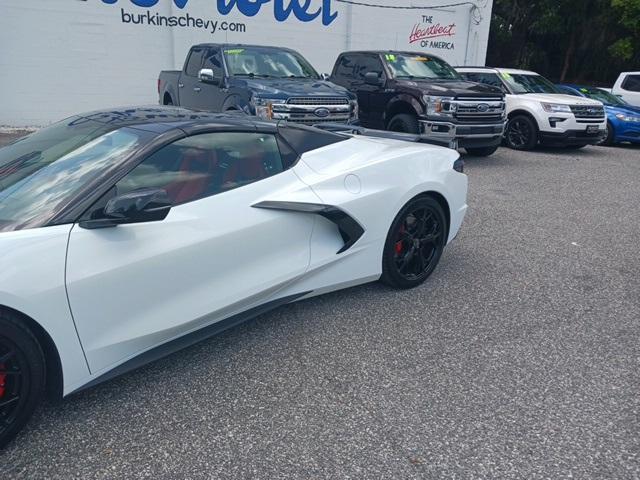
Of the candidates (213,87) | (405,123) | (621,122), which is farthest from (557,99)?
(213,87)

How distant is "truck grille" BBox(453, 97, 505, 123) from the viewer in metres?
9.09

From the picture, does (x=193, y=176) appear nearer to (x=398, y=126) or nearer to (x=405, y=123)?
(x=405, y=123)

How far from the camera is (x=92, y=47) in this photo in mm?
12555

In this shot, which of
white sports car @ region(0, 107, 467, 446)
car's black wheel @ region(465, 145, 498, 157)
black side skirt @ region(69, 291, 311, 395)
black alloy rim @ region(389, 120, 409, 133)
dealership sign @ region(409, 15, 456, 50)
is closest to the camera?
white sports car @ region(0, 107, 467, 446)

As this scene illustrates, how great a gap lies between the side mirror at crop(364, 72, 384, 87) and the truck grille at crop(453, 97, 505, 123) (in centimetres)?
152

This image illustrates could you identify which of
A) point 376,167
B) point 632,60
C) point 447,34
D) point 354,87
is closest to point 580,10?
point 632,60

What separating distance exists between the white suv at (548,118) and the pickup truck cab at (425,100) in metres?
1.49

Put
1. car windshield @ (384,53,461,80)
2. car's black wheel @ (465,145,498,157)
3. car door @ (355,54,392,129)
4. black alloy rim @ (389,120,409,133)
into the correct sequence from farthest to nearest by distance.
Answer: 1. car's black wheel @ (465,145,498,157)
2. car windshield @ (384,53,461,80)
3. car door @ (355,54,392,129)
4. black alloy rim @ (389,120,409,133)

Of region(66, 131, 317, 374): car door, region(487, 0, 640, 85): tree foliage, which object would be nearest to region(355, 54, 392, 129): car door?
region(66, 131, 317, 374): car door

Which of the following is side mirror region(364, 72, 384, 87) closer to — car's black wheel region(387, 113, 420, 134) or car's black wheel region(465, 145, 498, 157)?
car's black wheel region(387, 113, 420, 134)

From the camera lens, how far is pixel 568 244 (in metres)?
5.45

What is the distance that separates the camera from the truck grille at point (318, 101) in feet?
25.5

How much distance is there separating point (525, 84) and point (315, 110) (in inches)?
247

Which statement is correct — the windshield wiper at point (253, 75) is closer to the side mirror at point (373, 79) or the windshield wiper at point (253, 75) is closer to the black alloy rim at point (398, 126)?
the side mirror at point (373, 79)
